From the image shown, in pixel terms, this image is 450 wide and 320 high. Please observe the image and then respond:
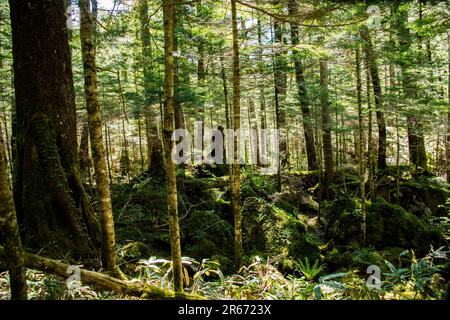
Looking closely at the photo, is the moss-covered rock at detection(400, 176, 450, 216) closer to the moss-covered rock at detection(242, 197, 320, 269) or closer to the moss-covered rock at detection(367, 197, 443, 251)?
the moss-covered rock at detection(367, 197, 443, 251)

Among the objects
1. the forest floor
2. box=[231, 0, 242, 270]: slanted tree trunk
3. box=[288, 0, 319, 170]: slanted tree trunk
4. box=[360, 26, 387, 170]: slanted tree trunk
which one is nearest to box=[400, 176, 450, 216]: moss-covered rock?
the forest floor

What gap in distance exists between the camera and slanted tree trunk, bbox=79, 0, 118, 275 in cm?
414

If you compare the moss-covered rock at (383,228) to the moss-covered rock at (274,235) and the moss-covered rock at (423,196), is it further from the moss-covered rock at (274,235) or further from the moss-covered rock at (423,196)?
the moss-covered rock at (423,196)

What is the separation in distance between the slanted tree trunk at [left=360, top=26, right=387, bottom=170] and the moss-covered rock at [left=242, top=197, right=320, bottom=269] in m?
4.63

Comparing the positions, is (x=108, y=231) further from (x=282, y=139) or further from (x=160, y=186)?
(x=282, y=139)

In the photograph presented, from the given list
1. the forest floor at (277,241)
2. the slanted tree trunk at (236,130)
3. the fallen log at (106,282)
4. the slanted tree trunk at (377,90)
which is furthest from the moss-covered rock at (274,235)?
the slanted tree trunk at (377,90)

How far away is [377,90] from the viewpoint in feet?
44.3

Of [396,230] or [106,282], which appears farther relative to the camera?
[396,230]

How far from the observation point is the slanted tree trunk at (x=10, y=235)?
3.15m

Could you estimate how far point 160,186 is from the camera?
1069 cm

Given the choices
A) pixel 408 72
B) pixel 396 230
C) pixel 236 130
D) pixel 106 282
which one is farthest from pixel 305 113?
pixel 106 282

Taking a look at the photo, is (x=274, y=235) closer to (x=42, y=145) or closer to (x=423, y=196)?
(x=42, y=145)

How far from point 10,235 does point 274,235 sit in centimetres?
675

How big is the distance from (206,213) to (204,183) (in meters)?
2.53
